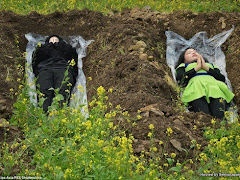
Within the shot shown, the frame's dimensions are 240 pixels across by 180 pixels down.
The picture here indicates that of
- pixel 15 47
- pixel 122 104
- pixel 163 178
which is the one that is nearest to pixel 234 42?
pixel 122 104

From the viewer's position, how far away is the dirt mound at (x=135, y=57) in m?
5.16

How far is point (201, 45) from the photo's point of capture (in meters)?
8.08

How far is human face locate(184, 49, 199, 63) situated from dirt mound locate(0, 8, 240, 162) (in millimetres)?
403

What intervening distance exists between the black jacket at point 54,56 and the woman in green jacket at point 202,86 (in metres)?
1.79

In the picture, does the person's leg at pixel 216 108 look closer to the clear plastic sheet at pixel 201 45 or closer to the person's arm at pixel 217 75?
the person's arm at pixel 217 75

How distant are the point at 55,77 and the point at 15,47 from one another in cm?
124

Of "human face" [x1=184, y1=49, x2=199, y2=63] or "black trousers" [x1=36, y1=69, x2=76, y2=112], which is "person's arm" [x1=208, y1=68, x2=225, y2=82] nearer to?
"human face" [x1=184, y1=49, x2=199, y2=63]

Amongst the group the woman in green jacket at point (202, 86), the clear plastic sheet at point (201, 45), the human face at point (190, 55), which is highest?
the clear plastic sheet at point (201, 45)

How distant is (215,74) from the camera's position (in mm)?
6906

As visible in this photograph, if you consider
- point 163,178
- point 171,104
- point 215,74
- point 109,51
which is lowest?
point 163,178

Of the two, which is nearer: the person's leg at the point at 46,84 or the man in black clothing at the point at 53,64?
the person's leg at the point at 46,84

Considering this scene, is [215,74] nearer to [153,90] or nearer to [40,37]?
[153,90]

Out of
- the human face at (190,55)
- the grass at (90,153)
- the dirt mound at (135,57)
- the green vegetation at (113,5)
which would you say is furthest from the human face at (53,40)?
the grass at (90,153)

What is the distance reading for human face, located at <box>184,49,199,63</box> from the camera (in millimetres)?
7387
